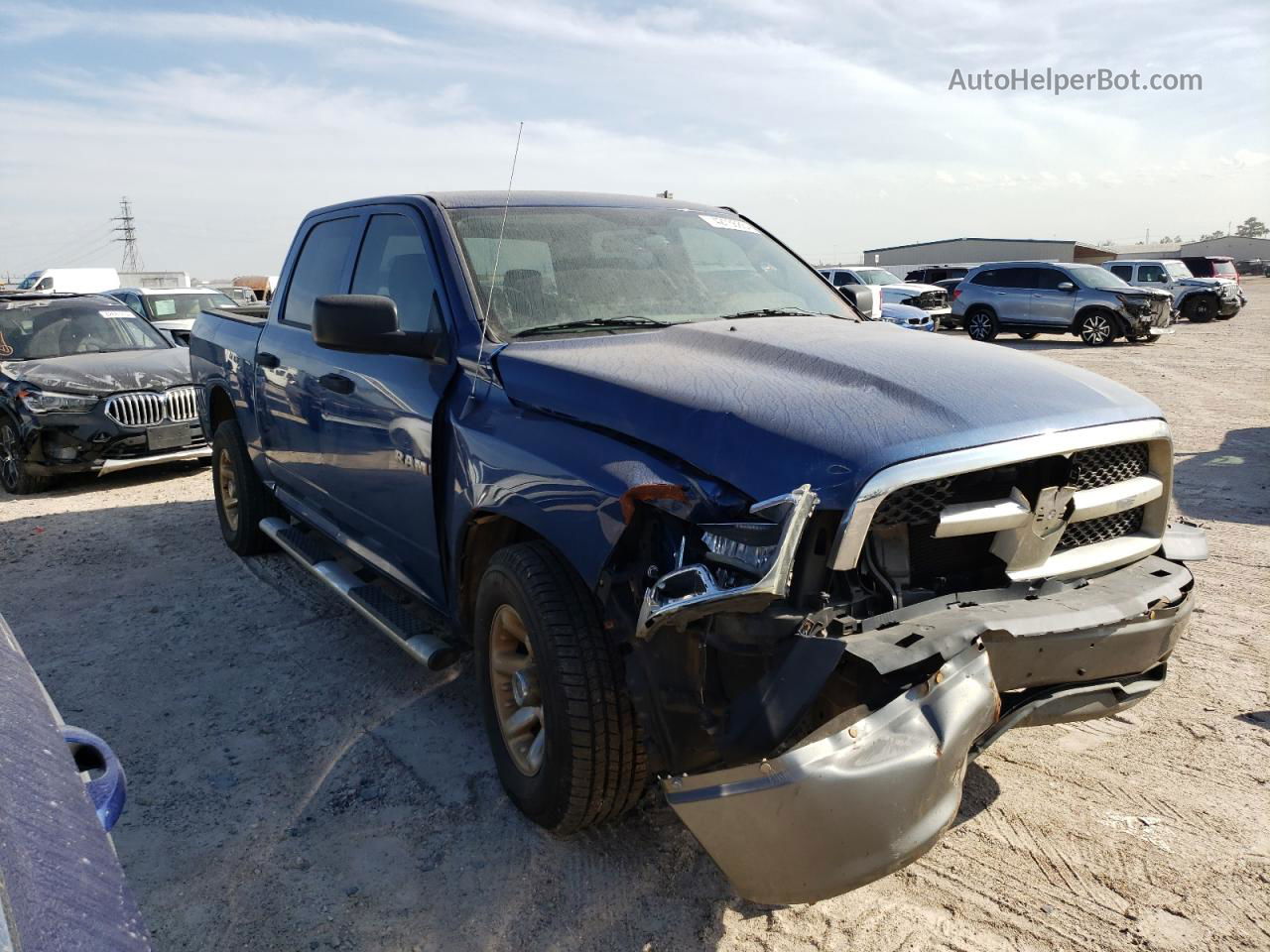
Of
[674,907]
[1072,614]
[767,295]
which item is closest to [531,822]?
[674,907]

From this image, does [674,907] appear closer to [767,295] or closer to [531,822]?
[531,822]

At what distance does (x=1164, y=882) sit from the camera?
2645 millimetres

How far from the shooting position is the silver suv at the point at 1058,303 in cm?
1933

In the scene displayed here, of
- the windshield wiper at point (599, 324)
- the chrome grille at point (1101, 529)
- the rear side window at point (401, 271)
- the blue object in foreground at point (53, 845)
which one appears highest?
the rear side window at point (401, 271)

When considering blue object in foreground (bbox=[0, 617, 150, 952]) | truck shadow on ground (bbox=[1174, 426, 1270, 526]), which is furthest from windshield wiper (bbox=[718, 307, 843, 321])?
truck shadow on ground (bbox=[1174, 426, 1270, 526])

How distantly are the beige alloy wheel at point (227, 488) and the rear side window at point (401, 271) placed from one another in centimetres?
228

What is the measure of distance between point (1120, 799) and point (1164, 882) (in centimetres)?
41

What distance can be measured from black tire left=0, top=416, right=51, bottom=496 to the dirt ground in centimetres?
363

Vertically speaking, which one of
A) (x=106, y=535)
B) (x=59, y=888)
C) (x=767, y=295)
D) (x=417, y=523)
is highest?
(x=767, y=295)

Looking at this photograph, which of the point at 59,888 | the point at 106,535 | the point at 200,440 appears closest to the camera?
the point at 59,888

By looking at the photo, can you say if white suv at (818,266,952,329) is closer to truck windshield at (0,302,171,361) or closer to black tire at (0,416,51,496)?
truck windshield at (0,302,171,361)

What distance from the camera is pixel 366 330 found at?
10.3 ft

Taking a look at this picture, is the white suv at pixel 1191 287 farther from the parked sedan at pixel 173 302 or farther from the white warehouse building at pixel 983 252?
the white warehouse building at pixel 983 252

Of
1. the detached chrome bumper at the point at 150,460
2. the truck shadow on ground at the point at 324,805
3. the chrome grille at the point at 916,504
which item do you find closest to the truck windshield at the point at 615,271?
the chrome grille at the point at 916,504
